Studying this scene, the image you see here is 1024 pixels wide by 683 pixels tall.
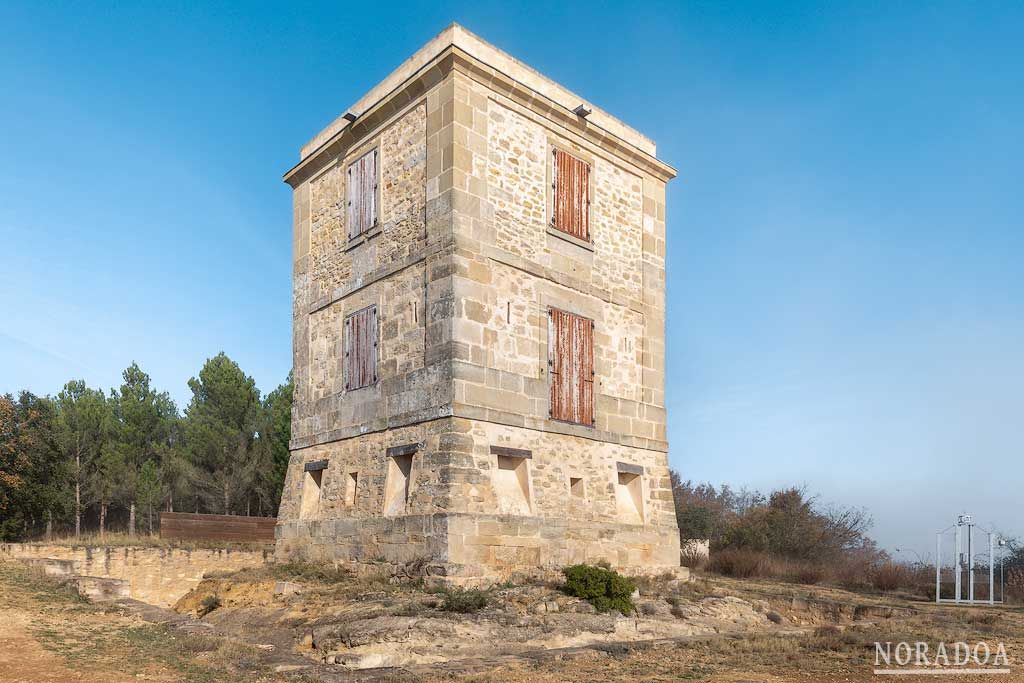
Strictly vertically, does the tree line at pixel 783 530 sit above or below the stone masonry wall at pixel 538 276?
below

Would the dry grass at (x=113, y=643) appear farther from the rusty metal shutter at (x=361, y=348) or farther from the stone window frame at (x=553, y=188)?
the stone window frame at (x=553, y=188)

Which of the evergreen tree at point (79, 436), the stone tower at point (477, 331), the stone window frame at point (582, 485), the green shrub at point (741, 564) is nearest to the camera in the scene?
the stone tower at point (477, 331)

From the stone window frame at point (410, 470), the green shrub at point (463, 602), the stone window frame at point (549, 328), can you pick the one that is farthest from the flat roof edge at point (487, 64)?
the green shrub at point (463, 602)

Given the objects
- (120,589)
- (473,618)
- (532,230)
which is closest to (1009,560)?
(532,230)

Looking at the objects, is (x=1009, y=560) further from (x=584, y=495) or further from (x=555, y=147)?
(x=555, y=147)

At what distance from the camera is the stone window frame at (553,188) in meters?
15.6

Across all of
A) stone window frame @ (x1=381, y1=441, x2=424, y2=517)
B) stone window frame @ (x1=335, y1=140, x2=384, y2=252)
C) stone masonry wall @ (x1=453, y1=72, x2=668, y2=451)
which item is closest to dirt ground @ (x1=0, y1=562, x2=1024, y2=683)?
stone window frame @ (x1=381, y1=441, x2=424, y2=517)

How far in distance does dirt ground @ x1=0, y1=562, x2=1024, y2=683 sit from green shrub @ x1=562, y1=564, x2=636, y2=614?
34 centimetres

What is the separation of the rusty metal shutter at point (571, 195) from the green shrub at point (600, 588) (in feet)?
21.1

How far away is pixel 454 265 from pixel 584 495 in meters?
4.87

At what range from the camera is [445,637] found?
33.9ft

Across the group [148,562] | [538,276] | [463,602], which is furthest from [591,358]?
[148,562]

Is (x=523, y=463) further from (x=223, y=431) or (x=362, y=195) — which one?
(x=223, y=431)

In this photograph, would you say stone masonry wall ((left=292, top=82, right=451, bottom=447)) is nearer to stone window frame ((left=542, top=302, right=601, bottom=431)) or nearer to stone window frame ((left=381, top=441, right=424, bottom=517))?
stone window frame ((left=381, top=441, right=424, bottom=517))
